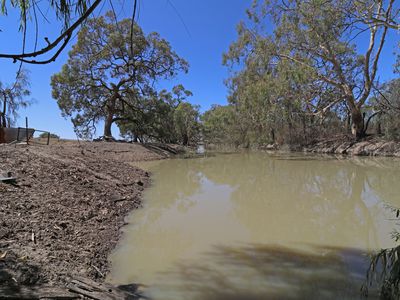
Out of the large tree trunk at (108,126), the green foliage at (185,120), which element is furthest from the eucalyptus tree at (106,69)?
the green foliage at (185,120)

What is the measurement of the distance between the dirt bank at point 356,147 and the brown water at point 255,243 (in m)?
11.5

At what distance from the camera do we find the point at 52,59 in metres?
1.31

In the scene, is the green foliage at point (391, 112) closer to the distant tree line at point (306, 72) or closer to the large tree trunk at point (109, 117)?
the distant tree line at point (306, 72)

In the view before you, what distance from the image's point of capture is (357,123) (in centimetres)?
1920

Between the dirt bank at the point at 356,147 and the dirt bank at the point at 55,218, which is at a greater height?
the dirt bank at the point at 356,147

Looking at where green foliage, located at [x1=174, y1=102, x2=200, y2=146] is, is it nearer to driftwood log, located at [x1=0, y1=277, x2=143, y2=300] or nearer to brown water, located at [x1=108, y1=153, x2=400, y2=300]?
brown water, located at [x1=108, y1=153, x2=400, y2=300]

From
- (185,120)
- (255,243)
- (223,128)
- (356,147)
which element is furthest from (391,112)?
(223,128)

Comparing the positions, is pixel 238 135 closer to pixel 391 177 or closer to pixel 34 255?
pixel 391 177

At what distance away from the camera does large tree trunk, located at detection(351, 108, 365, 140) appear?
18.6 metres

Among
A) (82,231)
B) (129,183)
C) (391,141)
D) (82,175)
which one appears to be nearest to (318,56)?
(391,141)

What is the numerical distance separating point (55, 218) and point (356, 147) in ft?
64.8

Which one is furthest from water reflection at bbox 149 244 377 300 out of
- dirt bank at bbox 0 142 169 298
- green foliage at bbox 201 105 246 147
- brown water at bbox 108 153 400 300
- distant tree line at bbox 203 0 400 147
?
green foliage at bbox 201 105 246 147

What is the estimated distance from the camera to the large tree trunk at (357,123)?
61.0 feet

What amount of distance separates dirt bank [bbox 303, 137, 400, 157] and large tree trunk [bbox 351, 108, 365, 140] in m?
0.54
